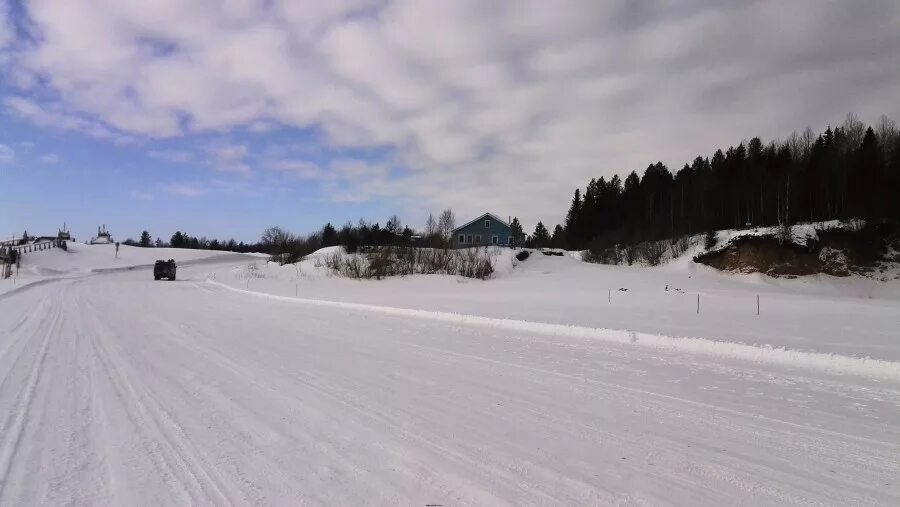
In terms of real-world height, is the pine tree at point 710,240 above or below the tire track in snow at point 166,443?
above

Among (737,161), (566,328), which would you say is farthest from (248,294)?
(737,161)

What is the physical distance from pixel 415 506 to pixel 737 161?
262ft

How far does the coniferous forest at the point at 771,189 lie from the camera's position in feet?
171

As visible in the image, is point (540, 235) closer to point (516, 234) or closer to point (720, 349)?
point (516, 234)

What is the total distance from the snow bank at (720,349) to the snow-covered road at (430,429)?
0.83 metres

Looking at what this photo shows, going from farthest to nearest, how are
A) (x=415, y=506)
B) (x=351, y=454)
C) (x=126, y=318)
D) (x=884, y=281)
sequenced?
(x=884, y=281), (x=126, y=318), (x=351, y=454), (x=415, y=506)

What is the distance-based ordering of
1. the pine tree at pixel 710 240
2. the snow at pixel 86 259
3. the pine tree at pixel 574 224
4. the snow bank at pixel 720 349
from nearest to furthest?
the snow bank at pixel 720 349, the pine tree at pixel 710 240, the snow at pixel 86 259, the pine tree at pixel 574 224

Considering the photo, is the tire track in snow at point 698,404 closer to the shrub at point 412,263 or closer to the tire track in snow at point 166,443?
the tire track in snow at point 166,443

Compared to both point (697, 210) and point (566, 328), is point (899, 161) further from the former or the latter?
point (566, 328)

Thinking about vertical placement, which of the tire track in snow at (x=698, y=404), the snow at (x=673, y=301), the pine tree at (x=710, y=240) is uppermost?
the pine tree at (x=710, y=240)

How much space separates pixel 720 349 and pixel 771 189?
2192 inches

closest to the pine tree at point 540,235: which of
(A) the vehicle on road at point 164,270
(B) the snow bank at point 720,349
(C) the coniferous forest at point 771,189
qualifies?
(C) the coniferous forest at point 771,189

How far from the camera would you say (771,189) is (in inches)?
2286

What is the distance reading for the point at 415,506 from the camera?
390cm
